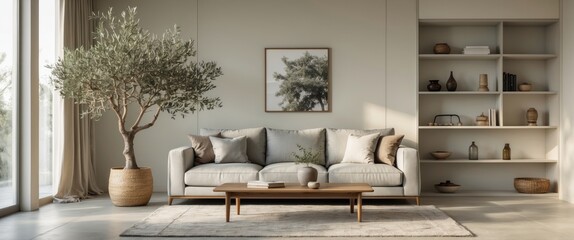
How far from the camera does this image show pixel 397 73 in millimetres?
7629

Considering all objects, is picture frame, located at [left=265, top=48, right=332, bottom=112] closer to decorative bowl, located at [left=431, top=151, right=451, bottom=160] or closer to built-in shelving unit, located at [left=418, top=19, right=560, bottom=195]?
built-in shelving unit, located at [left=418, top=19, right=560, bottom=195]

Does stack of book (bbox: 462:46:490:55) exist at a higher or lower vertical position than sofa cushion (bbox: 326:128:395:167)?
higher

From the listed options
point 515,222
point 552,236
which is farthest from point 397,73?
point 552,236

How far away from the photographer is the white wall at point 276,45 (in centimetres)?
765

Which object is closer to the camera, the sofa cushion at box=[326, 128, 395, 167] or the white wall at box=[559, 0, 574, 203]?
the white wall at box=[559, 0, 574, 203]

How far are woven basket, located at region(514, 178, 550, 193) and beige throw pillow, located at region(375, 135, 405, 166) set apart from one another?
1.75m

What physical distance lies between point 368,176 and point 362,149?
1.56 feet

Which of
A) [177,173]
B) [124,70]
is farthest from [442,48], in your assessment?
[124,70]

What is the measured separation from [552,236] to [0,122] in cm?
489

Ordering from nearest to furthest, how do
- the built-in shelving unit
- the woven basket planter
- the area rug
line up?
the area rug
the woven basket planter
the built-in shelving unit

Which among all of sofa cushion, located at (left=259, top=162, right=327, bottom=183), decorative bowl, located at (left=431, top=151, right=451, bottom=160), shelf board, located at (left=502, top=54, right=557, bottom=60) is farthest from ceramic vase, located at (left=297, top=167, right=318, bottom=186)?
shelf board, located at (left=502, top=54, right=557, bottom=60)

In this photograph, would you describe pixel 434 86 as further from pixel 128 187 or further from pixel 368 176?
pixel 128 187

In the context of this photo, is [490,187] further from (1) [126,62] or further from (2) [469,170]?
(1) [126,62]

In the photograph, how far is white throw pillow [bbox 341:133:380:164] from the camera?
6.83 m
